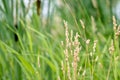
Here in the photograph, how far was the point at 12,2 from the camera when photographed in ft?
6.49

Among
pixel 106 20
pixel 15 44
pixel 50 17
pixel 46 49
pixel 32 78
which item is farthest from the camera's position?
pixel 106 20

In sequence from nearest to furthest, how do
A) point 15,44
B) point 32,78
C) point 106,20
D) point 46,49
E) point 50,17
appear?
point 32,78, point 46,49, point 15,44, point 50,17, point 106,20

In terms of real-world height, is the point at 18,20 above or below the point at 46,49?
above

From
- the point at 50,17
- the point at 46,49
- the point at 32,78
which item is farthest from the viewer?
the point at 50,17

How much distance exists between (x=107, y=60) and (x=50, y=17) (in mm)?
388

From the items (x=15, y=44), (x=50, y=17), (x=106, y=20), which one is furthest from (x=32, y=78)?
(x=106, y=20)

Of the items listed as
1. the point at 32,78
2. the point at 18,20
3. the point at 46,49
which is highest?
the point at 18,20

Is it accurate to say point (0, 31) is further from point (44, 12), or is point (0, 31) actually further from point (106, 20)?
point (106, 20)

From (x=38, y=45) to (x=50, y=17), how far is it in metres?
0.30

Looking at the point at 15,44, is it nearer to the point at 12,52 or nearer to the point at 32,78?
the point at 12,52

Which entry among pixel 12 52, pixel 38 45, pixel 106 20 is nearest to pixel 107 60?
pixel 38 45

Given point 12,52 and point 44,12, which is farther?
point 44,12

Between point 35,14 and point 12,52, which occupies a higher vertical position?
point 35,14

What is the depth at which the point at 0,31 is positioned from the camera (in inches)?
77.4
